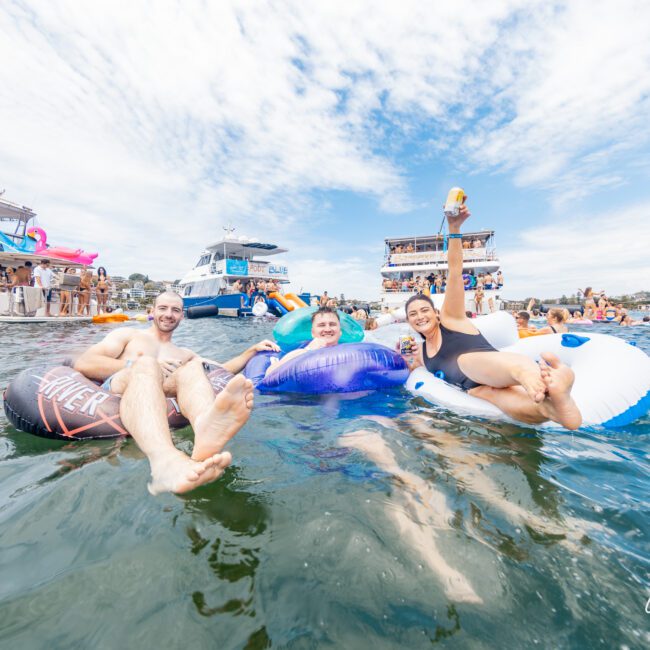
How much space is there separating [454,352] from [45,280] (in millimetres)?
14206

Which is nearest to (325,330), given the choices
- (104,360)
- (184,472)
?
(104,360)

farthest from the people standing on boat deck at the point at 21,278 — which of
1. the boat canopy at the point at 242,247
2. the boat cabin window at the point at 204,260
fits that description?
the boat cabin window at the point at 204,260

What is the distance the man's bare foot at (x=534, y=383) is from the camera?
1945 mm

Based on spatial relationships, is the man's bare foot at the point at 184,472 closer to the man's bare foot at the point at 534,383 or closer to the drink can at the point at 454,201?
the man's bare foot at the point at 534,383

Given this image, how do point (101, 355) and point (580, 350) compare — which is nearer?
point (101, 355)

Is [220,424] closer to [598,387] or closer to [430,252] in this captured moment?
[598,387]

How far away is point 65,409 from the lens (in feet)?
7.44

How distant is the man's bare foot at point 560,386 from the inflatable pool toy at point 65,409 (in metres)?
2.36

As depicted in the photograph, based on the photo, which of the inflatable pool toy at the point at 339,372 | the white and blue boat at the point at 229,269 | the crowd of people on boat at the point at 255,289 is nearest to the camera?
the inflatable pool toy at the point at 339,372

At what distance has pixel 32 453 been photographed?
7.20 feet

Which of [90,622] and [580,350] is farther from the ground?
[580,350]

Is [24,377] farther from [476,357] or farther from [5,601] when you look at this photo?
[476,357]

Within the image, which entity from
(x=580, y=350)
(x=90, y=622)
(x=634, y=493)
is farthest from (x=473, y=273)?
(x=90, y=622)

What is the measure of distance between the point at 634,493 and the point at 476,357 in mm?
1172
